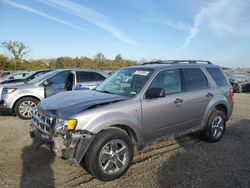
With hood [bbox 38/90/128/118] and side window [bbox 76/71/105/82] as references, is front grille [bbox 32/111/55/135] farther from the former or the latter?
side window [bbox 76/71/105/82]

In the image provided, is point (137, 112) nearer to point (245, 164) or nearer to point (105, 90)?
point (105, 90)

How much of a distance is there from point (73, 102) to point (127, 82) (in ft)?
4.10

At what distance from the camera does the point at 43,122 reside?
425 centimetres

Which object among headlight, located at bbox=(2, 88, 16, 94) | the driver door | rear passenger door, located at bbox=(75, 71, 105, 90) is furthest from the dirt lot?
rear passenger door, located at bbox=(75, 71, 105, 90)

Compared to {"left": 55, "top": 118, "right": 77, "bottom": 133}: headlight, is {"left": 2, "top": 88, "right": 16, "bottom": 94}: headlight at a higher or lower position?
higher

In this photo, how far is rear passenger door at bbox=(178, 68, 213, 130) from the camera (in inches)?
212

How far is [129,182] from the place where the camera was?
162 inches

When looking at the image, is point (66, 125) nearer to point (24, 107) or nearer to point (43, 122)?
point (43, 122)

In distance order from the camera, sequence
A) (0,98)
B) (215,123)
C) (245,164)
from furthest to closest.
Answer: (0,98)
(215,123)
(245,164)

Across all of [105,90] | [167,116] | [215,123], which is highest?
[105,90]

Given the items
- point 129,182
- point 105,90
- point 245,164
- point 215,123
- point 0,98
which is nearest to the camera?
point 129,182

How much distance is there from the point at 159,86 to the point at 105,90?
3.49 ft

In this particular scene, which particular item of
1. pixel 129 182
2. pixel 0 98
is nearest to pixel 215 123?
pixel 129 182

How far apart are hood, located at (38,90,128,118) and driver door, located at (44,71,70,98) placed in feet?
13.9
